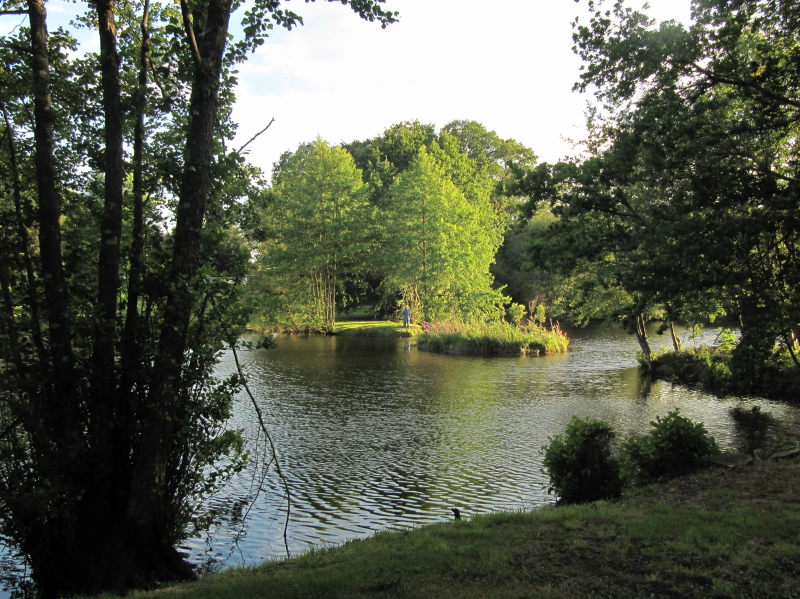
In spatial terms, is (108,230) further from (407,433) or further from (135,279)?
(407,433)

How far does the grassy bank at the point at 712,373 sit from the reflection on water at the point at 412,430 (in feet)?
2.16

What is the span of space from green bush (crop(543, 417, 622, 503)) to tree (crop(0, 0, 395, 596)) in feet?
14.2

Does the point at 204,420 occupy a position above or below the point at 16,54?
below

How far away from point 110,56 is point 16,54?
1241 millimetres

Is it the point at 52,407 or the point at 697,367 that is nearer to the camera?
the point at 52,407

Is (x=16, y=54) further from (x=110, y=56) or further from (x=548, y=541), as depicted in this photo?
(x=548, y=541)

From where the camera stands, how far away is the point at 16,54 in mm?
7004

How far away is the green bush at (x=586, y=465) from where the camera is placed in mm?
8117

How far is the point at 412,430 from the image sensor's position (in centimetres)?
1388

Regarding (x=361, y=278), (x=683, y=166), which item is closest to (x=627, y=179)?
(x=683, y=166)

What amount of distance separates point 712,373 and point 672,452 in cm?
1250

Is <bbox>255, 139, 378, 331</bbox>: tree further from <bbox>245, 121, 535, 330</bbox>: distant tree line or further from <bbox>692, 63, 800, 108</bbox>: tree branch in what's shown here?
<bbox>692, 63, 800, 108</bbox>: tree branch

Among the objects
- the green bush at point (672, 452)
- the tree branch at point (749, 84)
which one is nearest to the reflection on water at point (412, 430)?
the green bush at point (672, 452)

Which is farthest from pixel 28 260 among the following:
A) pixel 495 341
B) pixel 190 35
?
pixel 495 341
